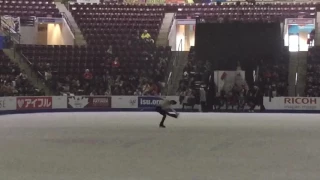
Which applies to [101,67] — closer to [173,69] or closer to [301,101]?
[173,69]

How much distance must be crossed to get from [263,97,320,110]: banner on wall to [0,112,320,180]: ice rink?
1131 centimetres

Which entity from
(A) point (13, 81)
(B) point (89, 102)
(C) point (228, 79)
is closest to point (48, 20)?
(A) point (13, 81)

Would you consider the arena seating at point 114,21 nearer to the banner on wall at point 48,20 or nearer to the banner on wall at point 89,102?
the banner on wall at point 48,20

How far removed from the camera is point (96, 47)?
3275 centimetres

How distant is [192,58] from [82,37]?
849cm

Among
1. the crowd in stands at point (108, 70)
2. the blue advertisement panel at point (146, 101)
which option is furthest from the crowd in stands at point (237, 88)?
the crowd in stands at point (108, 70)

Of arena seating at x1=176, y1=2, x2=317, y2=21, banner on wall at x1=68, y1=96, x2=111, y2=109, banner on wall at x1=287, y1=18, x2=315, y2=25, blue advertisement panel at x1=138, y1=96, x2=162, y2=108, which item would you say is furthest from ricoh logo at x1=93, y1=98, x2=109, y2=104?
banner on wall at x1=287, y1=18, x2=315, y2=25

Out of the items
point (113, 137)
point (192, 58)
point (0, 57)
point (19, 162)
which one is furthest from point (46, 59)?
point (19, 162)

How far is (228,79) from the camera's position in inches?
1153

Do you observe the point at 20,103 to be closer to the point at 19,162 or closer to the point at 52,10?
the point at 52,10

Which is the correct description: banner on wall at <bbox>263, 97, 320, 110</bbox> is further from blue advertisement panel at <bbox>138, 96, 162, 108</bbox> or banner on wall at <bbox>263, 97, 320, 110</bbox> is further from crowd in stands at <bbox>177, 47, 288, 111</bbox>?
blue advertisement panel at <bbox>138, 96, 162, 108</bbox>

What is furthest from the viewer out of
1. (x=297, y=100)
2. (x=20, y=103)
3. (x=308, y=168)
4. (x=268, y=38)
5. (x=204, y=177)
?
(x=268, y=38)

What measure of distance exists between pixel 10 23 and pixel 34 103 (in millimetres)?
8879

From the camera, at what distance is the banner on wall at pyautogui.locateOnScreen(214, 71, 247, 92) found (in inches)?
1144
